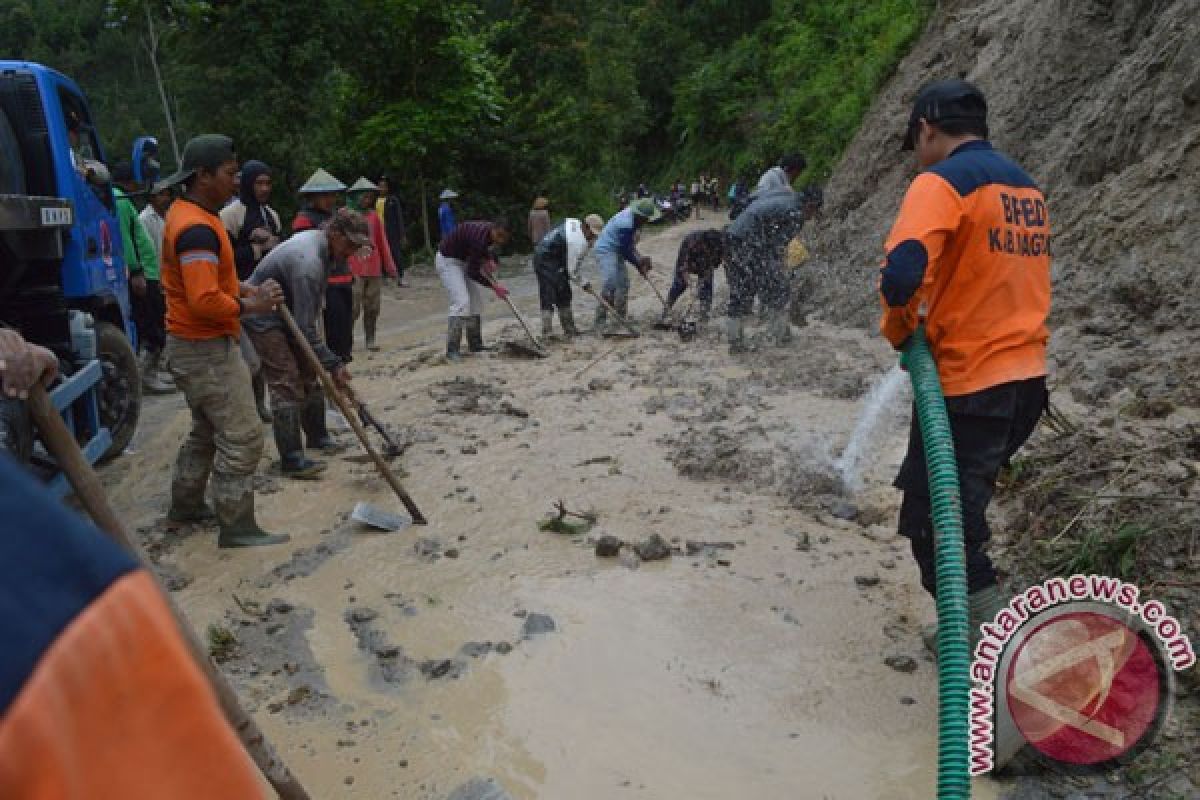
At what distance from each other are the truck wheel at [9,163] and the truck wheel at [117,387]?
3.86 ft

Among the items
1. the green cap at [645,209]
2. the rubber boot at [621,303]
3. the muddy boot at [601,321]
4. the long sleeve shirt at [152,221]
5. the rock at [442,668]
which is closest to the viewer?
the rock at [442,668]

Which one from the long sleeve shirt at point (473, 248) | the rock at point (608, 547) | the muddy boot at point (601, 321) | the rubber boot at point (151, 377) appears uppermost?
the long sleeve shirt at point (473, 248)

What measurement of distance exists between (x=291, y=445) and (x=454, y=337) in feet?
12.0

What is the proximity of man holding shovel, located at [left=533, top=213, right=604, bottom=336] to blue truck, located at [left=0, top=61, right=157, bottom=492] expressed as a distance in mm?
4754

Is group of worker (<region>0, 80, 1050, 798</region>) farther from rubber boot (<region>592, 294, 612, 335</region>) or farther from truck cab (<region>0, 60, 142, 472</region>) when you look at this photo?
rubber boot (<region>592, 294, 612, 335</region>)

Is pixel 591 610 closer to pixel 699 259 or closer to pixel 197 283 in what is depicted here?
pixel 197 283

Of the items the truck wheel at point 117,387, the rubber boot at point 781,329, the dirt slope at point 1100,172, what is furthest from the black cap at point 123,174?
the dirt slope at point 1100,172

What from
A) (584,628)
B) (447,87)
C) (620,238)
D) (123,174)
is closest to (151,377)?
(123,174)

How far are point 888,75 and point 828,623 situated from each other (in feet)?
37.7

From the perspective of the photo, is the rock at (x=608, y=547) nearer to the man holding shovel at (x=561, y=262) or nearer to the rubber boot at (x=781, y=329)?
the rubber boot at (x=781, y=329)

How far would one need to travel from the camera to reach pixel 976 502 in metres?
2.85

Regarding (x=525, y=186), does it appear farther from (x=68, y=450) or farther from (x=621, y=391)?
(x=68, y=450)

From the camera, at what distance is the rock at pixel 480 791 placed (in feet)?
8.82

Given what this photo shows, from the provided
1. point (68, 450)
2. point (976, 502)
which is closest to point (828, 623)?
point (976, 502)
